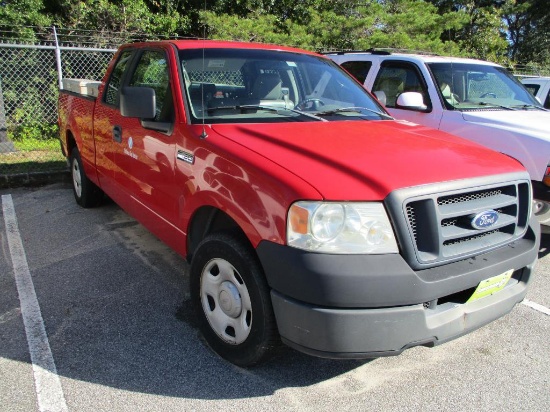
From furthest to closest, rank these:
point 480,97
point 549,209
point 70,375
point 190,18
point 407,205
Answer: point 190,18 → point 480,97 → point 549,209 → point 70,375 → point 407,205

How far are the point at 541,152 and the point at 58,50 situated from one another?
8.02 meters

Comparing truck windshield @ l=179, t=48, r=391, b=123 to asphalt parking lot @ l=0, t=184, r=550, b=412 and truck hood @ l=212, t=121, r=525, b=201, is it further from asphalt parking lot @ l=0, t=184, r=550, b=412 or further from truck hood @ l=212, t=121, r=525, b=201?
asphalt parking lot @ l=0, t=184, r=550, b=412

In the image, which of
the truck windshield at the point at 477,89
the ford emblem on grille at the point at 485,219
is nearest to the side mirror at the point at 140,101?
the ford emblem on grille at the point at 485,219

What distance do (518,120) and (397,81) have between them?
163cm

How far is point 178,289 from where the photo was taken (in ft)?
12.8

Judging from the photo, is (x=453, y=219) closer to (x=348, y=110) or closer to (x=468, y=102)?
(x=348, y=110)

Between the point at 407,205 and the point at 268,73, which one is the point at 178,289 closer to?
the point at 268,73

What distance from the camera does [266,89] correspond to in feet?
12.1

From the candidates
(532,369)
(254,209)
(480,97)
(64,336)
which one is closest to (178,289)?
(64,336)

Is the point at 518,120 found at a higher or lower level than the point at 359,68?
lower

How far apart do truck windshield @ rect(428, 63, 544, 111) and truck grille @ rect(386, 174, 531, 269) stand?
9.37 ft

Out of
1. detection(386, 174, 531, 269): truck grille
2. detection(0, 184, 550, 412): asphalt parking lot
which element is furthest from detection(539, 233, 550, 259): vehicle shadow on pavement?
detection(386, 174, 531, 269): truck grille

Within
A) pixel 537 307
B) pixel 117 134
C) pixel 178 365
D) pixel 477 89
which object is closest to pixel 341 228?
pixel 178 365

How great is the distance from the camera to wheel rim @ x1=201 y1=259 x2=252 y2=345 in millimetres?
2715
